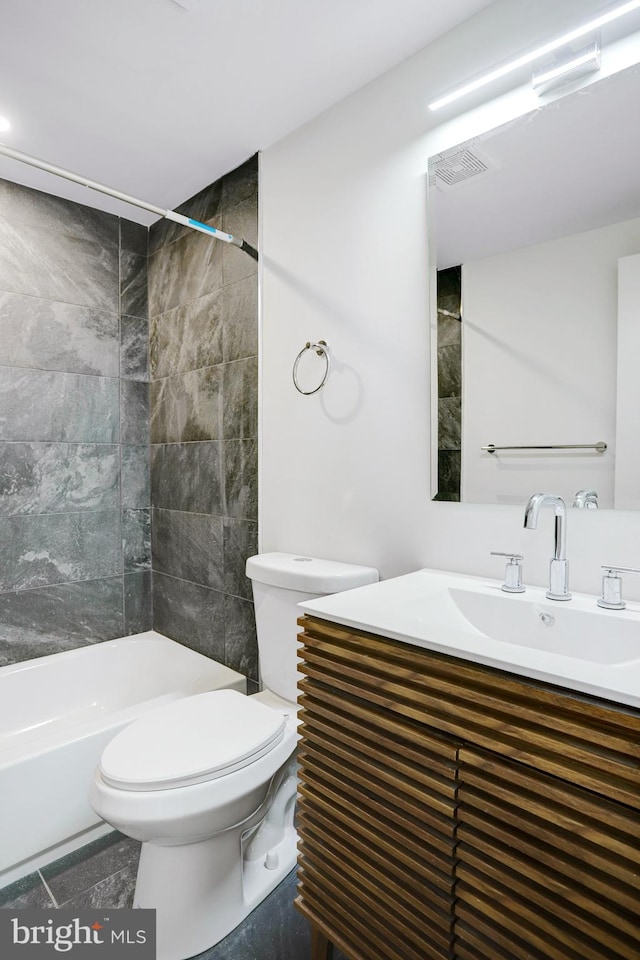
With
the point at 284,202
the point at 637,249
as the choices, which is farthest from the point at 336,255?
the point at 637,249

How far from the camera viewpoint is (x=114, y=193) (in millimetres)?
1750

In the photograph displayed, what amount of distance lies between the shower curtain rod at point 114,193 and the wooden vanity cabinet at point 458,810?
1.44 metres

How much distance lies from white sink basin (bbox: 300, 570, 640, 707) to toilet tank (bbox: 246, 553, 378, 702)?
24 centimetres

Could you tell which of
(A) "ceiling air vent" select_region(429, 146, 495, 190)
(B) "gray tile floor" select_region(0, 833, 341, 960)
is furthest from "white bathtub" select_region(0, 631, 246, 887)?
(A) "ceiling air vent" select_region(429, 146, 495, 190)

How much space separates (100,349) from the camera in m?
2.60

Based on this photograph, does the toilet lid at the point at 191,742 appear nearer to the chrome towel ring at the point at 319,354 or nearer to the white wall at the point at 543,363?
the white wall at the point at 543,363

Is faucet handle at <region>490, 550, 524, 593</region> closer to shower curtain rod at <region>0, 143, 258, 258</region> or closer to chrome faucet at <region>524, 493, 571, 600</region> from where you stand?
chrome faucet at <region>524, 493, 571, 600</region>

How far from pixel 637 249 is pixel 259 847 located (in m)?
1.89

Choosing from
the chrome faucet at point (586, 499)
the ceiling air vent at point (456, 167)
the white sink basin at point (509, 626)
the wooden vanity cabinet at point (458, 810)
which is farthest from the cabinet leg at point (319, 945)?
the ceiling air vent at point (456, 167)

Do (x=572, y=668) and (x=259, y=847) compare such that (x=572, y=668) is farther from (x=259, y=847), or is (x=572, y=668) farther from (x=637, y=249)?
(x=259, y=847)

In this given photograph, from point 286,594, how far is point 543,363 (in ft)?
3.25

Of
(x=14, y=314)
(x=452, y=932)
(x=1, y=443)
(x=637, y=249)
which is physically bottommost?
(x=452, y=932)

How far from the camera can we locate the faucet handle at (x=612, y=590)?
1136 mm

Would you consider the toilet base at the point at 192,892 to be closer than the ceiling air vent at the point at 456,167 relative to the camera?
Yes
